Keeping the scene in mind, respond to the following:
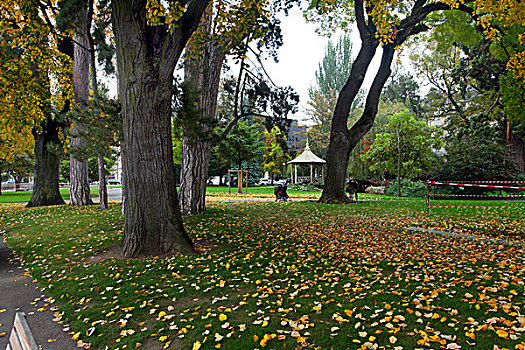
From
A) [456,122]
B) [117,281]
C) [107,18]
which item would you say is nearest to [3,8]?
[107,18]

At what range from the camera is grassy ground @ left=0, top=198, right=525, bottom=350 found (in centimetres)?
315

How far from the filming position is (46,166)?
14938mm

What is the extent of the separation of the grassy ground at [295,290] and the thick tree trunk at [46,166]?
781 centimetres

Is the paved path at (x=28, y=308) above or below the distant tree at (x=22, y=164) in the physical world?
below

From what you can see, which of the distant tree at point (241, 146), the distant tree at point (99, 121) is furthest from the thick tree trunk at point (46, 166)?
the distant tree at point (241, 146)

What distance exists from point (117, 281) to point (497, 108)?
2852cm

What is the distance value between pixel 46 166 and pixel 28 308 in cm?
1282

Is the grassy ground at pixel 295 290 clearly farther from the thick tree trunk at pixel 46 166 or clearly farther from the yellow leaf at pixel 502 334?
the thick tree trunk at pixel 46 166

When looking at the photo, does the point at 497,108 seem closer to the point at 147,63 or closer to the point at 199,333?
the point at 147,63

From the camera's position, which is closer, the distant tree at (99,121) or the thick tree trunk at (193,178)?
the distant tree at (99,121)

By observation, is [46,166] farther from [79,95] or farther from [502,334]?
[502,334]

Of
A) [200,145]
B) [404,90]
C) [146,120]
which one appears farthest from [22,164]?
[404,90]

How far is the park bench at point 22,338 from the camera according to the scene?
138cm

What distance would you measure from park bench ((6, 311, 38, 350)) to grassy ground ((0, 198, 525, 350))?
1.78 meters
